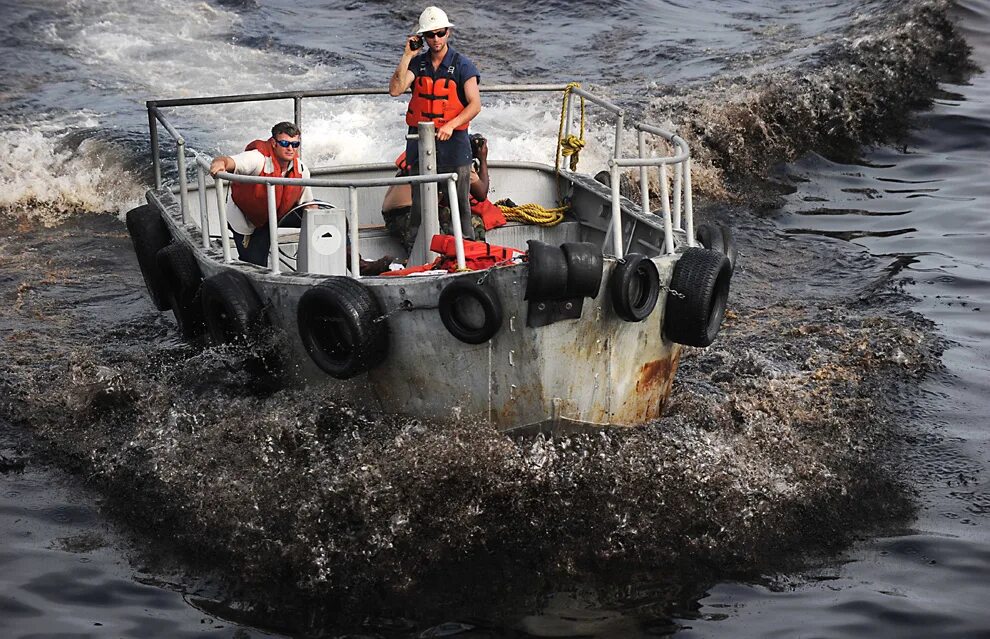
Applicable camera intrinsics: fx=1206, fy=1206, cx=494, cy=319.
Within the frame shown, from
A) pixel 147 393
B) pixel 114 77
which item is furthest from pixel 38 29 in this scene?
pixel 147 393

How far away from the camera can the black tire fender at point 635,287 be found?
6246 millimetres

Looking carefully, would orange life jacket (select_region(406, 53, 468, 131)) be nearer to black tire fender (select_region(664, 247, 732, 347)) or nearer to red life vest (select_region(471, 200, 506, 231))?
red life vest (select_region(471, 200, 506, 231))

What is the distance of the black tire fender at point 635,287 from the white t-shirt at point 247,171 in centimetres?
258

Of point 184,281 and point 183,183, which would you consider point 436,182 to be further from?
point 183,183

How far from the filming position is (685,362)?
8672mm

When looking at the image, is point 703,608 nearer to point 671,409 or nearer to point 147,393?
point 671,409

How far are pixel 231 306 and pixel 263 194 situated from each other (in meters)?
1.16

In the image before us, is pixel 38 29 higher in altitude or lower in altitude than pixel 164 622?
higher

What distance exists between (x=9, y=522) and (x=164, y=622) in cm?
145

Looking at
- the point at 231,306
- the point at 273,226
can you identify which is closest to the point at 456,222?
the point at 273,226

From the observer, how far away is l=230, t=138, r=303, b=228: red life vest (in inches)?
306

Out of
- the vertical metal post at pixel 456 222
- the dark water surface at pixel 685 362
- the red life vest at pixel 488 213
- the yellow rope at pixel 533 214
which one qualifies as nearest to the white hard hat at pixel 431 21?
the red life vest at pixel 488 213

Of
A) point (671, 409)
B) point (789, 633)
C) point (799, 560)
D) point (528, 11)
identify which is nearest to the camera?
point (789, 633)

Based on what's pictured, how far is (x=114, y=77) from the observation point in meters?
17.0
